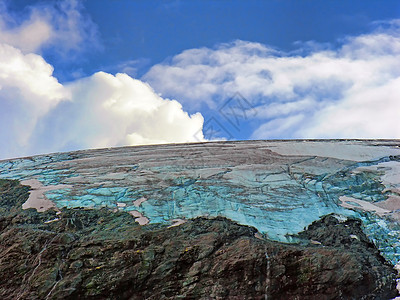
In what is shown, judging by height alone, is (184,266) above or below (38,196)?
below

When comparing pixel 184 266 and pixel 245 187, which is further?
pixel 245 187

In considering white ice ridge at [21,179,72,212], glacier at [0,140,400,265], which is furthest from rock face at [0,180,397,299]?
white ice ridge at [21,179,72,212]

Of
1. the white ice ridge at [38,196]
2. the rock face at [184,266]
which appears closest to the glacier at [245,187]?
the white ice ridge at [38,196]

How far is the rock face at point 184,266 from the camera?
283 centimetres

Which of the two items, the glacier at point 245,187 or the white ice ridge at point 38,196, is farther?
the white ice ridge at point 38,196

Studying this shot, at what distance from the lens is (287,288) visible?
286cm

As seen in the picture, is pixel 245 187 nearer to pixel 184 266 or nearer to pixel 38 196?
pixel 184 266

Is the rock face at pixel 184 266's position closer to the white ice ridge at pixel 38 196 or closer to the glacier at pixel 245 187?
the glacier at pixel 245 187

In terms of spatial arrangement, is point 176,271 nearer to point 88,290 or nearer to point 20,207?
point 88,290

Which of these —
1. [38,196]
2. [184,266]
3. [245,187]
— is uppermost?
[38,196]

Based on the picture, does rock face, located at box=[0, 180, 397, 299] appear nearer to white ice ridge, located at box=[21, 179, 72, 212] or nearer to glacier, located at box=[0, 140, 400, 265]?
glacier, located at box=[0, 140, 400, 265]

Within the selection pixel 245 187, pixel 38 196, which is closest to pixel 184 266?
pixel 245 187

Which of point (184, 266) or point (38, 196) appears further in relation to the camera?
point (38, 196)

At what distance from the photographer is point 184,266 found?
2.90 metres
